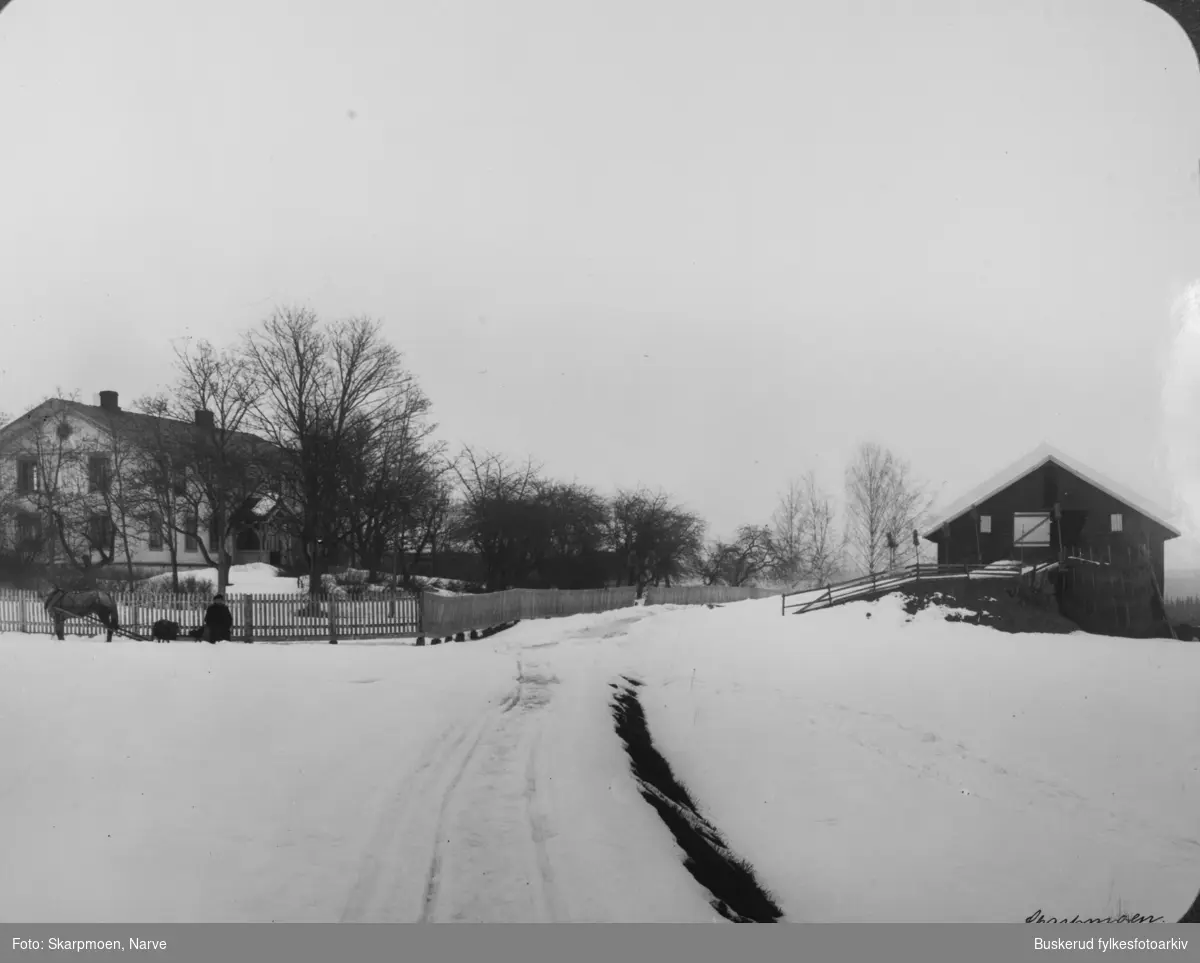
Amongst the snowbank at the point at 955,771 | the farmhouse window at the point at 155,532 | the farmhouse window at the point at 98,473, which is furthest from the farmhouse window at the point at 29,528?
the snowbank at the point at 955,771

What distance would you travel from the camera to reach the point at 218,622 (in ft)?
19.4

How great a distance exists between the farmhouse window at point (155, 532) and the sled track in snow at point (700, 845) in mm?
3996

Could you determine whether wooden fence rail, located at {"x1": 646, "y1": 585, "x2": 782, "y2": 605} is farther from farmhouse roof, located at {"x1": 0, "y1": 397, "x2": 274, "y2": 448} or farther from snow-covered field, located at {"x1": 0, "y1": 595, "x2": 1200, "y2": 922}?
farmhouse roof, located at {"x1": 0, "y1": 397, "x2": 274, "y2": 448}

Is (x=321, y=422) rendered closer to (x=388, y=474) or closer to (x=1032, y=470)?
(x=388, y=474)

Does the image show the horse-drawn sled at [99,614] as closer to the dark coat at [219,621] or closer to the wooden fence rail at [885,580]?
the dark coat at [219,621]

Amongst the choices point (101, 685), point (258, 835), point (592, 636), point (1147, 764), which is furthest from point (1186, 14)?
point (592, 636)

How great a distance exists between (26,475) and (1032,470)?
22.9ft

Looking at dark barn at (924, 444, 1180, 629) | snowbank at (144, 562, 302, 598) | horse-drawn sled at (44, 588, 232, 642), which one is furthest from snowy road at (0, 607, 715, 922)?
dark barn at (924, 444, 1180, 629)

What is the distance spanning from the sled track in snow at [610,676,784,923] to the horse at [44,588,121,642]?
4225mm

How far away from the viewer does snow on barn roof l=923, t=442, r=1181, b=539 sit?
460 cm

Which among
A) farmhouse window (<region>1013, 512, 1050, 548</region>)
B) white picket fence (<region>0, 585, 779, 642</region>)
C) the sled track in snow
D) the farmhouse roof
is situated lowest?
the sled track in snow

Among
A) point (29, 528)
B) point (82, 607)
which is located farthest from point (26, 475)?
point (82, 607)

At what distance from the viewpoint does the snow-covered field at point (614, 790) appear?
3.60m
